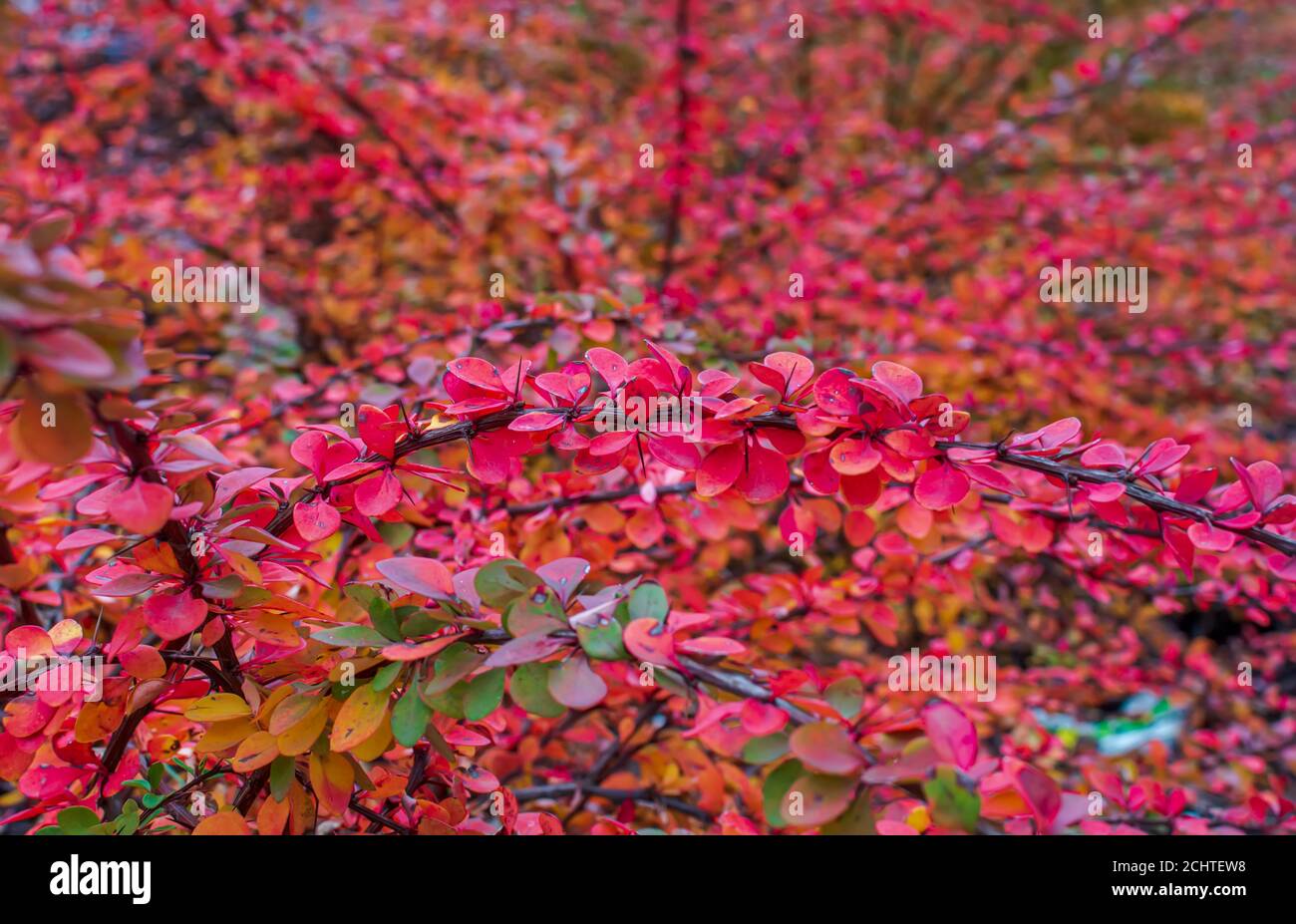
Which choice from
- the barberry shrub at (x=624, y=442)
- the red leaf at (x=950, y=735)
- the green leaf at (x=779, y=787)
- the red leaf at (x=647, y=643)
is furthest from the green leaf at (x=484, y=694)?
the red leaf at (x=950, y=735)

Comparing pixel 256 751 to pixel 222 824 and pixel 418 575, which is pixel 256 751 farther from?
pixel 418 575

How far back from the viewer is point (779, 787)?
607mm

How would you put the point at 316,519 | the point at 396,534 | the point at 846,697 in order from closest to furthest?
the point at 846,697 → the point at 316,519 → the point at 396,534

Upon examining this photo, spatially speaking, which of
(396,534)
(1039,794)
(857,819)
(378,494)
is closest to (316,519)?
(378,494)

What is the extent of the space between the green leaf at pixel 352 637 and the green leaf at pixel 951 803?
1.44ft

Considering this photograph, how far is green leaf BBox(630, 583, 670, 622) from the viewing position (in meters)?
0.67

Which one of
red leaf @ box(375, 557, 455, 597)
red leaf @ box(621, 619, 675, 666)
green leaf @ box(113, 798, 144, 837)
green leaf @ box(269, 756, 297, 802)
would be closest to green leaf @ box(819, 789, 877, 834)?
red leaf @ box(621, 619, 675, 666)

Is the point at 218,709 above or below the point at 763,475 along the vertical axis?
below

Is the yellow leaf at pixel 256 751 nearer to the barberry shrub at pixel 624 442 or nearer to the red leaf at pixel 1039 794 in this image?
the barberry shrub at pixel 624 442

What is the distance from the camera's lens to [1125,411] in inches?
101

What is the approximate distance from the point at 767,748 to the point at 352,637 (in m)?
0.34

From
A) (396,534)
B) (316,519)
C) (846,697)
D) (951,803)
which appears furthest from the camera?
(396,534)
